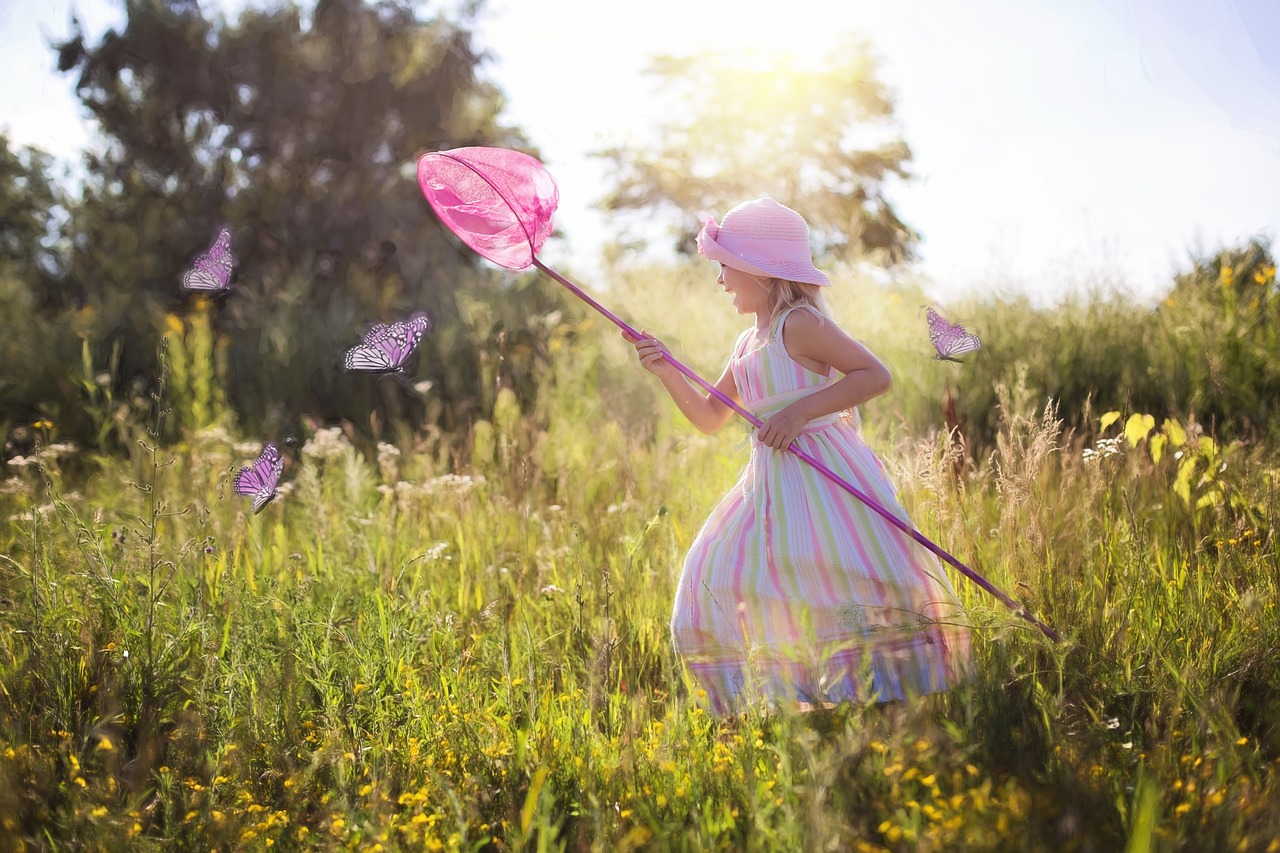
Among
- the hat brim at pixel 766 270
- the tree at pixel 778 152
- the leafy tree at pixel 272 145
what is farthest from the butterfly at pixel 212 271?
→ the tree at pixel 778 152

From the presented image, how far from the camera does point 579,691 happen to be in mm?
2508

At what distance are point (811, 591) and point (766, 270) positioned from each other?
885 millimetres

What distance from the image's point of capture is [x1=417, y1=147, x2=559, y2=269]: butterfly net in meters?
2.72

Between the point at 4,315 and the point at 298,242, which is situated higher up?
the point at 298,242

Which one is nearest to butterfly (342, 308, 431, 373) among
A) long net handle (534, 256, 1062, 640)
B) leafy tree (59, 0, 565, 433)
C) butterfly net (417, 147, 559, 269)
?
butterfly net (417, 147, 559, 269)

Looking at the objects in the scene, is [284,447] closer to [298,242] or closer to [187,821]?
[187,821]

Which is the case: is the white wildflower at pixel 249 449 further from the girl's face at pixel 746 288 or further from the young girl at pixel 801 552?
the girl's face at pixel 746 288

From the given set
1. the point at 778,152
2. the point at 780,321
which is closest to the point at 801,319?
the point at 780,321

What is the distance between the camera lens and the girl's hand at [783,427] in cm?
249

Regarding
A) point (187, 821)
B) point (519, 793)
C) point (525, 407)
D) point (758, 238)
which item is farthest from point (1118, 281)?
point (187, 821)

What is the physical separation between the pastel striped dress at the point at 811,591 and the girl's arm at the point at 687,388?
29 centimetres

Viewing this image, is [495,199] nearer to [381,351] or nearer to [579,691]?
[381,351]

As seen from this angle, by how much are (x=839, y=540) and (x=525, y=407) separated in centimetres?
437

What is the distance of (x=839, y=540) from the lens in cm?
245
